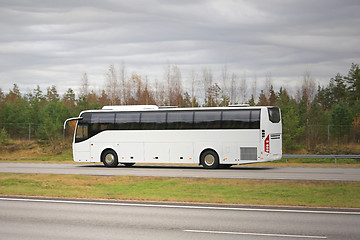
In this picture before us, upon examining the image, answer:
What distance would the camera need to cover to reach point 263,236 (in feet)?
29.9

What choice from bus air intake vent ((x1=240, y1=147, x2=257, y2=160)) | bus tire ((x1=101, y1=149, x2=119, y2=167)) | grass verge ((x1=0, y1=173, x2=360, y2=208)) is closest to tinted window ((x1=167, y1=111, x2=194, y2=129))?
bus air intake vent ((x1=240, y1=147, x2=257, y2=160))

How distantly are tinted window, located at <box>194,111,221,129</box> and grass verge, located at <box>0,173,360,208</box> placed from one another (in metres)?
6.91

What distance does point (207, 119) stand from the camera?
2764 cm

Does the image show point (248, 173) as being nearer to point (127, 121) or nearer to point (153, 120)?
point (153, 120)

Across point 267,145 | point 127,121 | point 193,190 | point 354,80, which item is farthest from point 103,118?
point 354,80

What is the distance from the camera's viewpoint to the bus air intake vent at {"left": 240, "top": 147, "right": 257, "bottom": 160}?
1028 inches

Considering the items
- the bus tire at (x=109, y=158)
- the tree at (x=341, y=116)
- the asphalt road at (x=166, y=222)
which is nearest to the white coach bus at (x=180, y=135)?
the bus tire at (x=109, y=158)

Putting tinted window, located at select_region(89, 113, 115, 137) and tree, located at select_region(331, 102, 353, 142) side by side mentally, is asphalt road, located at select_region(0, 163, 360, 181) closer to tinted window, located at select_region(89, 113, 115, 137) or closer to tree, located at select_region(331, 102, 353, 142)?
tinted window, located at select_region(89, 113, 115, 137)

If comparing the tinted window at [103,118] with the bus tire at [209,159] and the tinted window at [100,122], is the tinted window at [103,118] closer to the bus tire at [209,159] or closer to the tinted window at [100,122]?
the tinted window at [100,122]

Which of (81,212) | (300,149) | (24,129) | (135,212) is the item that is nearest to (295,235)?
(135,212)

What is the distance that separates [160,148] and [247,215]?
1732 cm

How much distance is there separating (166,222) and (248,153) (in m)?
16.1

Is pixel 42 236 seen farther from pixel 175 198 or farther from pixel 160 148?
pixel 160 148

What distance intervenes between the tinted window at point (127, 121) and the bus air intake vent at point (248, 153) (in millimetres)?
6986
